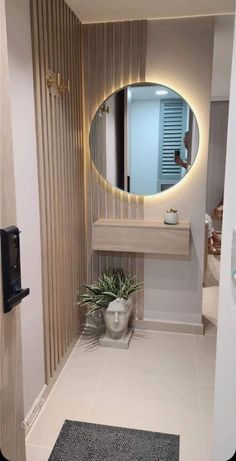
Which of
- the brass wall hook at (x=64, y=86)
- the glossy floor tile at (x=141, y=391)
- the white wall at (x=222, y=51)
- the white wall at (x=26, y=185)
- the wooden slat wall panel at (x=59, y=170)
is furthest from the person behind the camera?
the white wall at (x=222, y=51)

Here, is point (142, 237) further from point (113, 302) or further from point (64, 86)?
point (64, 86)

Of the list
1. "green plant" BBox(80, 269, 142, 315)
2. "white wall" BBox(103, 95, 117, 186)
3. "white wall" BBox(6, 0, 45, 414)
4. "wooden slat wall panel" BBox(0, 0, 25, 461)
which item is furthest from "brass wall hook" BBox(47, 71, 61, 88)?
"green plant" BBox(80, 269, 142, 315)

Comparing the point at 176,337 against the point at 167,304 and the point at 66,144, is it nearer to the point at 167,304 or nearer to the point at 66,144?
the point at 167,304

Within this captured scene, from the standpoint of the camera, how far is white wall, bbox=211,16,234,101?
2.62m

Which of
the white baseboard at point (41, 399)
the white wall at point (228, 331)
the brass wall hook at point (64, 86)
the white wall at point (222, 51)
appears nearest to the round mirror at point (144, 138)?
the brass wall hook at point (64, 86)

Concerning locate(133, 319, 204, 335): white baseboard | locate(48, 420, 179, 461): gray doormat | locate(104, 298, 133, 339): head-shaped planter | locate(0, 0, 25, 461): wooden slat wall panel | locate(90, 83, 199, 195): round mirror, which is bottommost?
locate(48, 420, 179, 461): gray doormat

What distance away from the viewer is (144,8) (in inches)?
96.3

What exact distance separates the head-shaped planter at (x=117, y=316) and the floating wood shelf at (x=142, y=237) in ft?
1.38

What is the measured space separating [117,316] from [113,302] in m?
0.12

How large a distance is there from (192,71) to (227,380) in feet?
7.37

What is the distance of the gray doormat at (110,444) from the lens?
1768 millimetres

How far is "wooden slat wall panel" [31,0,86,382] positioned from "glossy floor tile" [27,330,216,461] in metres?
0.20

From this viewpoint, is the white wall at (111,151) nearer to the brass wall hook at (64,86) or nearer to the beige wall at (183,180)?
the beige wall at (183,180)

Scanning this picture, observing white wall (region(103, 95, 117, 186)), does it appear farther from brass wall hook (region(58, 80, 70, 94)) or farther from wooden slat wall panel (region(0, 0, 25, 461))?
wooden slat wall panel (region(0, 0, 25, 461))
